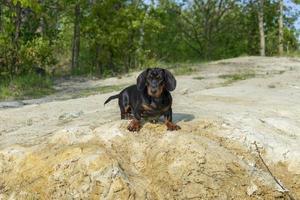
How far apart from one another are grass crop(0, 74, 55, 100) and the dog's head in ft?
27.1

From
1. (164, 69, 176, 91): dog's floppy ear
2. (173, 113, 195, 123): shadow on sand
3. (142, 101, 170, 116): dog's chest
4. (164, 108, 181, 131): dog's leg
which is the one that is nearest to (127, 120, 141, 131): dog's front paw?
(142, 101, 170, 116): dog's chest

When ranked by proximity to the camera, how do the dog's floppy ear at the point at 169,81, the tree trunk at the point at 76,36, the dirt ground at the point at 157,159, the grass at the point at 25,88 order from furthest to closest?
the tree trunk at the point at 76,36, the grass at the point at 25,88, the dog's floppy ear at the point at 169,81, the dirt ground at the point at 157,159

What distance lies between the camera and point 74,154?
6.46 meters

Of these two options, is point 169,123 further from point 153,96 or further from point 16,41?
point 16,41

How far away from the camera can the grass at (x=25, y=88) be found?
14.8 m

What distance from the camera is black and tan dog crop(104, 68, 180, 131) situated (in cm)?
667

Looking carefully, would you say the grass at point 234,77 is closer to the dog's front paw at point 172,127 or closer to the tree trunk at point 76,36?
the dog's front paw at point 172,127

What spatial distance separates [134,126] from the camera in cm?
696

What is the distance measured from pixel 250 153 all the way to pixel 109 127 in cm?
178

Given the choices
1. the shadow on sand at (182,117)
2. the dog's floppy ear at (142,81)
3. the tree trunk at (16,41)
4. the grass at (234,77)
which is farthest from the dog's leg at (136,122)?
the tree trunk at (16,41)

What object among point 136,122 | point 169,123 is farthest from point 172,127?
point 136,122

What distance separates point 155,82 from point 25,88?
9991mm

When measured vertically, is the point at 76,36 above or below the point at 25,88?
above

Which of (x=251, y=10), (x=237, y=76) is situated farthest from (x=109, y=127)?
(x=251, y=10)
